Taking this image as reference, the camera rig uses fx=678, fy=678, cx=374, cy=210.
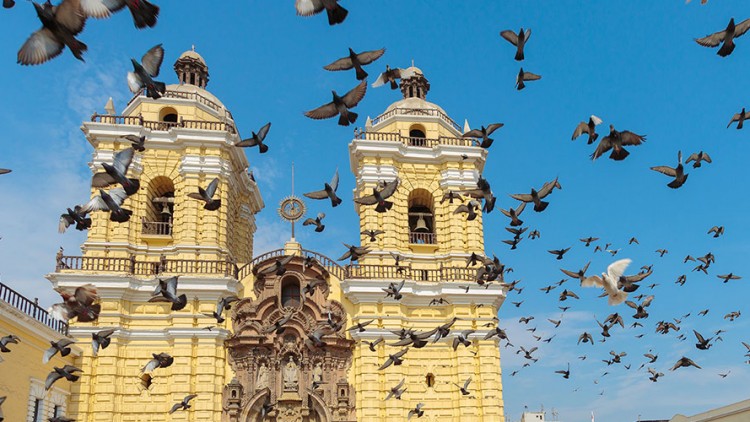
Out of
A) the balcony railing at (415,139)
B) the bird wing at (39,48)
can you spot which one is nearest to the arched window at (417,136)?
the balcony railing at (415,139)

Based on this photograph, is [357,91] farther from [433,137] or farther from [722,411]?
[433,137]

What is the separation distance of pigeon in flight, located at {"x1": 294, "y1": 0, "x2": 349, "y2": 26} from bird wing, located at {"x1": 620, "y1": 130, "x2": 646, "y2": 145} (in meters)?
5.67

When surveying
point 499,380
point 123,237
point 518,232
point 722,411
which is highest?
point 123,237

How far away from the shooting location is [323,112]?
38.1ft

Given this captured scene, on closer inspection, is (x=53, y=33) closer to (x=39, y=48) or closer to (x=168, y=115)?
(x=39, y=48)

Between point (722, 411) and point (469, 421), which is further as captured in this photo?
point (469, 421)

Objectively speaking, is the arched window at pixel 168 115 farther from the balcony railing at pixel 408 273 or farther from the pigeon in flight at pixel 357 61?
the pigeon in flight at pixel 357 61

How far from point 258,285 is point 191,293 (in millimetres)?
2511

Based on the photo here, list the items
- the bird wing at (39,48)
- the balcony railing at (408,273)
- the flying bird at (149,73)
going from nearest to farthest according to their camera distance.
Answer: the bird wing at (39,48) < the flying bird at (149,73) < the balcony railing at (408,273)

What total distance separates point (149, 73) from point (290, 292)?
53.4ft

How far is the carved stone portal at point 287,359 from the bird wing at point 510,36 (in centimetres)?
1434

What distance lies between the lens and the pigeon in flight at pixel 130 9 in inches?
304

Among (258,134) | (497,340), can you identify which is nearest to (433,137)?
(497,340)

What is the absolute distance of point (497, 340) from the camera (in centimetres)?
2541
